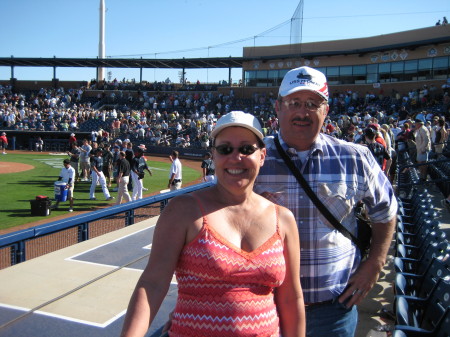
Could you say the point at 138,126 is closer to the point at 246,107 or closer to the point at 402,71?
the point at 246,107

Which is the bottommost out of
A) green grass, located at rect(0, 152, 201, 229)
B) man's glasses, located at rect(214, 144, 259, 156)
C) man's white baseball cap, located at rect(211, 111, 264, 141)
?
green grass, located at rect(0, 152, 201, 229)

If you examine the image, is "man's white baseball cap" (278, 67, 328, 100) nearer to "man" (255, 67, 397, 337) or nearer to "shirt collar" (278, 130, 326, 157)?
"man" (255, 67, 397, 337)

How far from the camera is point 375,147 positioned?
819cm

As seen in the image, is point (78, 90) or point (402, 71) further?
point (78, 90)

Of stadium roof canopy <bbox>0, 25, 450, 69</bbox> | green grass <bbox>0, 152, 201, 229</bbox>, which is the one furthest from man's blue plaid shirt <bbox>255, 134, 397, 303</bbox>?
stadium roof canopy <bbox>0, 25, 450, 69</bbox>

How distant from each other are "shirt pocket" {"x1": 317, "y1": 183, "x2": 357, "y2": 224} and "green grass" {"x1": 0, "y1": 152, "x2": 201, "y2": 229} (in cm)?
1026

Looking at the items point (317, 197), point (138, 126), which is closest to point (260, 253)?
point (317, 197)

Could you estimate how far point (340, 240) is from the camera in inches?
91.0

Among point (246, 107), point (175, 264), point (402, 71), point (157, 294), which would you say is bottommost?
point (157, 294)

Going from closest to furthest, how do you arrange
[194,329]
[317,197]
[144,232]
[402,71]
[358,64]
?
[194,329] → [317,197] → [144,232] → [402,71] → [358,64]

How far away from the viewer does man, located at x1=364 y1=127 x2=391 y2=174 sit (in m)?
7.97

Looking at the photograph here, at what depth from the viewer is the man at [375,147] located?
797 centimetres

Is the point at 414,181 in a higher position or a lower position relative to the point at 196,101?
lower

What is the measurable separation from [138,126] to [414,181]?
2603cm
